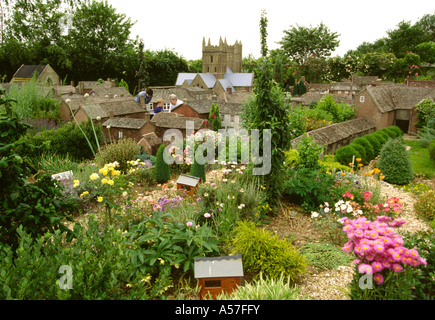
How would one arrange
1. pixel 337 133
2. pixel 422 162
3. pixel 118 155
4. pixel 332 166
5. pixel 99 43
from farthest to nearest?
1. pixel 99 43
2. pixel 337 133
3. pixel 422 162
4. pixel 332 166
5. pixel 118 155

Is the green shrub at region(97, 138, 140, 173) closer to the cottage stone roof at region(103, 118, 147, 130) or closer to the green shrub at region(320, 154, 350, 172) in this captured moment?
the green shrub at region(320, 154, 350, 172)

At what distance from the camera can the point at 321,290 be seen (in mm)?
4906

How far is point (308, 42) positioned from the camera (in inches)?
2219

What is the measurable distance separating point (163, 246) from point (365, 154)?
571 inches

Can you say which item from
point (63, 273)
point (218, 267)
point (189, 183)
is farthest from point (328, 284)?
point (189, 183)

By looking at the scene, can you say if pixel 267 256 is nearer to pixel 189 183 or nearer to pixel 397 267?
pixel 397 267

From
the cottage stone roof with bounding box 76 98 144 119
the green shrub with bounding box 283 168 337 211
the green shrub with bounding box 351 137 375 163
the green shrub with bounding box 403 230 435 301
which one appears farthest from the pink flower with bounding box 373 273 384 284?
the cottage stone roof with bounding box 76 98 144 119

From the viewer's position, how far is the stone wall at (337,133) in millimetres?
17759

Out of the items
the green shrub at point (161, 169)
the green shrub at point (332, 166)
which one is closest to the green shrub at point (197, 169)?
the green shrub at point (161, 169)

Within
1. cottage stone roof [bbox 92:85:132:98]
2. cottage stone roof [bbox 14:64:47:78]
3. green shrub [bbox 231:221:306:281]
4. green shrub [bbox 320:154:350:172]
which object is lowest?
green shrub [bbox 231:221:306:281]

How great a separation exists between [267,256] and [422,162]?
16.4 meters

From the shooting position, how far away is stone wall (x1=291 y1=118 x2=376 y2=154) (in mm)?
17759

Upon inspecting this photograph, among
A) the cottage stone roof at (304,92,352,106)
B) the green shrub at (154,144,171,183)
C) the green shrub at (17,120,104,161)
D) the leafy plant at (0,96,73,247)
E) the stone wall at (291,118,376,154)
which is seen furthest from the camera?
the cottage stone roof at (304,92,352,106)

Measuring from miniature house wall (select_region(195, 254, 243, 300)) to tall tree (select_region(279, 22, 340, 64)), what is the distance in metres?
58.1
